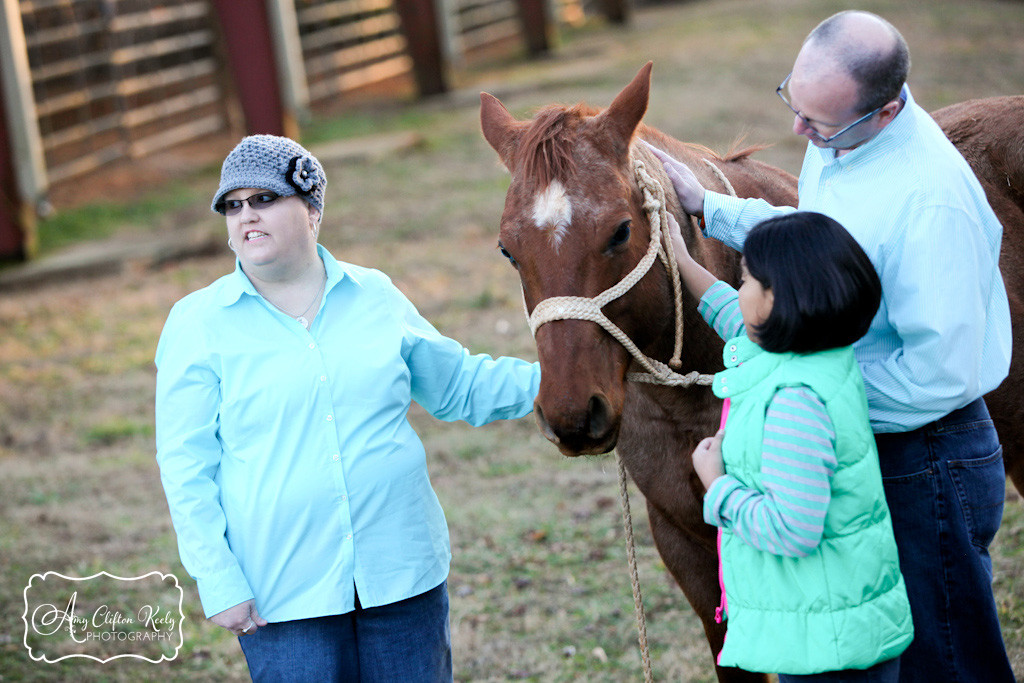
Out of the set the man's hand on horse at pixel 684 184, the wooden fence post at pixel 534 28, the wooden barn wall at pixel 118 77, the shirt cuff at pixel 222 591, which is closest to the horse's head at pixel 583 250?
the man's hand on horse at pixel 684 184

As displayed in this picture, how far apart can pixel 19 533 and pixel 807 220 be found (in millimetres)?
4157

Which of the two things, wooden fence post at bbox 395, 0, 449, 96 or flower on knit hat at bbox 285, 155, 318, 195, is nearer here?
flower on knit hat at bbox 285, 155, 318, 195

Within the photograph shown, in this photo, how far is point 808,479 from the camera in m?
1.70

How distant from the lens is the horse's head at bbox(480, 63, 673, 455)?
204 cm

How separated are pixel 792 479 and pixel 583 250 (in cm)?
67

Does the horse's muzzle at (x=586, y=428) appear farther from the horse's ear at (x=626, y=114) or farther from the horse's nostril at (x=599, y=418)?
the horse's ear at (x=626, y=114)

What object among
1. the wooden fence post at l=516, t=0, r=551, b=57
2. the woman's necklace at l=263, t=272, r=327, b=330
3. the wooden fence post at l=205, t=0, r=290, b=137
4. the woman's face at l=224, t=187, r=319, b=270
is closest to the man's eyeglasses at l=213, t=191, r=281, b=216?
the woman's face at l=224, t=187, r=319, b=270

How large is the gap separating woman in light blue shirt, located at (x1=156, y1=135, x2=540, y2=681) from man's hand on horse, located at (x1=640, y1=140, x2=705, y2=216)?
0.77 meters

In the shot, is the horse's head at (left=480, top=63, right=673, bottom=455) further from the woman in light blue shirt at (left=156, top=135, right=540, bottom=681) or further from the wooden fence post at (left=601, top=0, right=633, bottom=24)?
the wooden fence post at (left=601, top=0, right=633, bottom=24)

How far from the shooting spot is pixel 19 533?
4613mm

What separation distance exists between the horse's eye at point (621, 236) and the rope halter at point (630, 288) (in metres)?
0.07

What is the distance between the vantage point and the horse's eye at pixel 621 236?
6.94ft

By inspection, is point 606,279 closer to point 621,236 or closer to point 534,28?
point 621,236

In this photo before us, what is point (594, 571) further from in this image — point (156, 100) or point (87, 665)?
point (156, 100)
